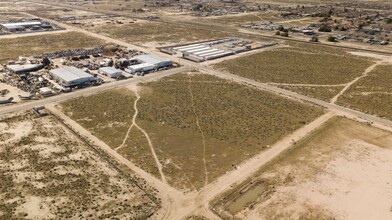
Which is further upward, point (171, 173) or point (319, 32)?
point (319, 32)

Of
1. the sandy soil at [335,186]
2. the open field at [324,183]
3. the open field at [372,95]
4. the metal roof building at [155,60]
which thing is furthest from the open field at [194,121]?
the metal roof building at [155,60]

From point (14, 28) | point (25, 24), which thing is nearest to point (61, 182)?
point (14, 28)

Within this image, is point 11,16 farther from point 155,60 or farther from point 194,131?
point 194,131

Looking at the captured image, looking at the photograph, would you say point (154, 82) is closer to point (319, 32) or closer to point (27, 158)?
point (27, 158)

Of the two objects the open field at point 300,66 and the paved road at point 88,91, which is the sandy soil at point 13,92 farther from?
the open field at point 300,66

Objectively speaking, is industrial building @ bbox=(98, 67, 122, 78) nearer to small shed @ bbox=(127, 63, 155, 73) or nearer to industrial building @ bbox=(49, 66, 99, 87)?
small shed @ bbox=(127, 63, 155, 73)

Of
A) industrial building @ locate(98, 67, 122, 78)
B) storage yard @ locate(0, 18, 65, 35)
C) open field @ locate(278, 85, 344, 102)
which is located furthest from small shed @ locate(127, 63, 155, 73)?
storage yard @ locate(0, 18, 65, 35)

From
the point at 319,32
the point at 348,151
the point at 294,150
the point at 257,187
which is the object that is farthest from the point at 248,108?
the point at 319,32
